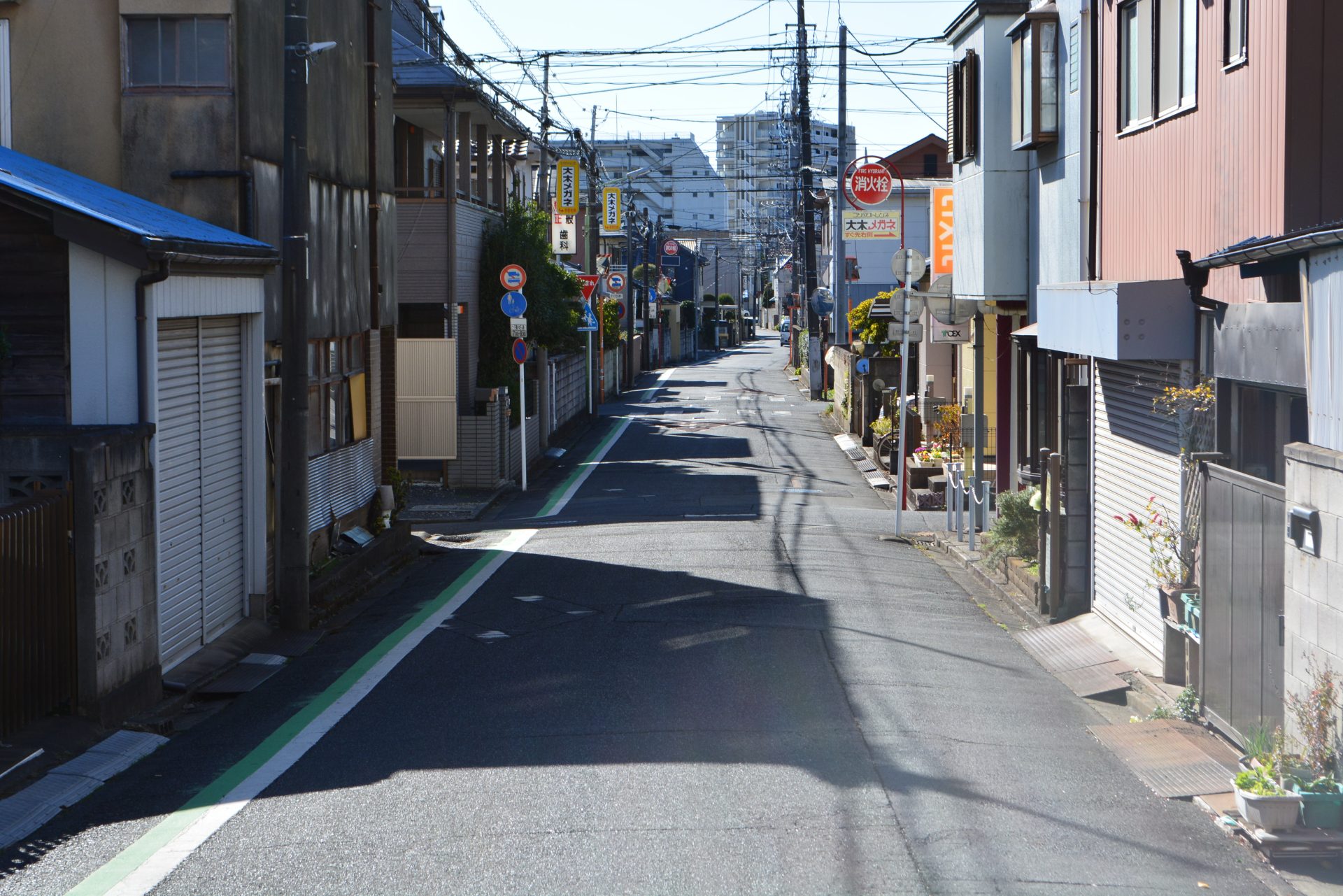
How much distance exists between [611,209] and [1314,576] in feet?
187

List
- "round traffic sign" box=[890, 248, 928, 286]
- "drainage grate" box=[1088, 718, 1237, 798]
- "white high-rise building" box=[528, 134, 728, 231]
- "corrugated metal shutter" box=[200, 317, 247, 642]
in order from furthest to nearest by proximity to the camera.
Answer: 1. "white high-rise building" box=[528, 134, 728, 231]
2. "round traffic sign" box=[890, 248, 928, 286]
3. "corrugated metal shutter" box=[200, 317, 247, 642]
4. "drainage grate" box=[1088, 718, 1237, 798]

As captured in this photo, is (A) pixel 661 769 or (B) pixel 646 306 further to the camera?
(B) pixel 646 306

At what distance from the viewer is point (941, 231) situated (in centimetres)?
2325

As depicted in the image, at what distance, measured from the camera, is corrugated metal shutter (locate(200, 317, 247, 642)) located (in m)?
11.8

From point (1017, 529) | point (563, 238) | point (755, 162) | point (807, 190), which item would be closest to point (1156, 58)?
point (1017, 529)

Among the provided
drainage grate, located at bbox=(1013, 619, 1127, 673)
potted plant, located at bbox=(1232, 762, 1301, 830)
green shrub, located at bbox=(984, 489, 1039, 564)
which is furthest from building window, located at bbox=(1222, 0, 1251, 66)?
green shrub, located at bbox=(984, 489, 1039, 564)

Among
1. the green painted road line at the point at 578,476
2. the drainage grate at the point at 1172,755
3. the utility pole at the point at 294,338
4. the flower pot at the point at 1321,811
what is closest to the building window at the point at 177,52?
the utility pole at the point at 294,338

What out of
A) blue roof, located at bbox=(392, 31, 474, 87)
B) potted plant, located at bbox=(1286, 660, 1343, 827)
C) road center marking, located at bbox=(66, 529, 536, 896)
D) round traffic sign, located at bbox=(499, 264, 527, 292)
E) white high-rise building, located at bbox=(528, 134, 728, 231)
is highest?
white high-rise building, located at bbox=(528, 134, 728, 231)

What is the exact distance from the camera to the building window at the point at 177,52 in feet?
42.1

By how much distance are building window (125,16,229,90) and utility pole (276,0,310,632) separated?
2.59 ft

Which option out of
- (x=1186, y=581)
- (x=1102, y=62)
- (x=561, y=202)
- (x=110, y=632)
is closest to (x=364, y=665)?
(x=110, y=632)

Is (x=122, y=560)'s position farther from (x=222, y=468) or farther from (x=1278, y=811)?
(x=1278, y=811)

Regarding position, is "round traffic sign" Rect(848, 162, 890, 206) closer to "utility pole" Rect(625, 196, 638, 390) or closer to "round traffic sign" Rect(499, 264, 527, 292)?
"round traffic sign" Rect(499, 264, 527, 292)

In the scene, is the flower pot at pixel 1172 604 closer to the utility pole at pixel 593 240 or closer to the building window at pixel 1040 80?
the building window at pixel 1040 80
